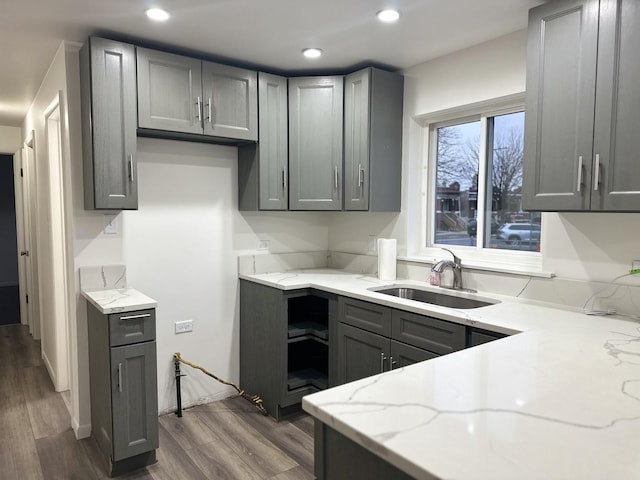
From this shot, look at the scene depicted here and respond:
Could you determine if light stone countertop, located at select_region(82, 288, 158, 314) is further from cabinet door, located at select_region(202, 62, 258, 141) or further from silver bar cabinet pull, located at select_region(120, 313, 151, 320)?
cabinet door, located at select_region(202, 62, 258, 141)

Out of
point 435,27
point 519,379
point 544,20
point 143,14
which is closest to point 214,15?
point 143,14

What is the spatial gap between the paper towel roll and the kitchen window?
262mm

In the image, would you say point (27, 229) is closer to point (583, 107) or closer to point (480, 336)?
point (480, 336)

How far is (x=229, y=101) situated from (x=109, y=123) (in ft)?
2.45

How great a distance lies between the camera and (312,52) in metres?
2.79

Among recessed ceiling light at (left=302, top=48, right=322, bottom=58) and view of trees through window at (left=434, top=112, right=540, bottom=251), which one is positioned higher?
recessed ceiling light at (left=302, top=48, right=322, bottom=58)

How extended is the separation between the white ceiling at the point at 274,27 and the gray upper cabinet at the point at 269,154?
173 millimetres

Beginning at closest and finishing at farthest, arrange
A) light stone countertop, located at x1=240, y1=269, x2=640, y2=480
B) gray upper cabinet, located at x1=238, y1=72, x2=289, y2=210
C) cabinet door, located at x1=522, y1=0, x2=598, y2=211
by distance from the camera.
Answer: light stone countertop, located at x1=240, y1=269, x2=640, y2=480 < cabinet door, located at x1=522, y1=0, x2=598, y2=211 < gray upper cabinet, located at x1=238, y1=72, x2=289, y2=210

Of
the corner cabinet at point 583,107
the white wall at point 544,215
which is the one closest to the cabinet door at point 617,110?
the corner cabinet at point 583,107

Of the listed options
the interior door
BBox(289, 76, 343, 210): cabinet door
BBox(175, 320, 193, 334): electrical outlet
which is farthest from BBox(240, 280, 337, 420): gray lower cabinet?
the interior door

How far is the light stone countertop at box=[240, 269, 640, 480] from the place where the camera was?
2.83 feet

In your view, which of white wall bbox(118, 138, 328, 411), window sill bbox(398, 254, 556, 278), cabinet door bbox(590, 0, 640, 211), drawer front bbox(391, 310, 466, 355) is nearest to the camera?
cabinet door bbox(590, 0, 640, 211)

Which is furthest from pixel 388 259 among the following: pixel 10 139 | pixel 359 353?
pixel 10 139

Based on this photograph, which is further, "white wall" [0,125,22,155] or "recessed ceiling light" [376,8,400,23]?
"white wall" [0,125,22,155]
